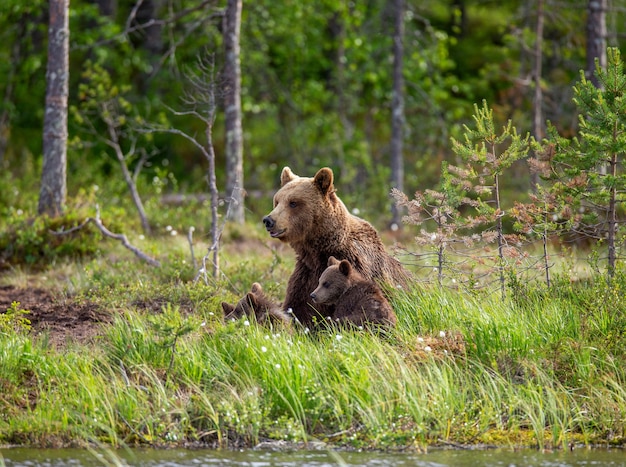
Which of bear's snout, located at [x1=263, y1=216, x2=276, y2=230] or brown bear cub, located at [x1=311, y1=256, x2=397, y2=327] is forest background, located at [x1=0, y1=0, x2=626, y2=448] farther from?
bear's snout, located at [x1=263, y1=216, x2=276, y2=230]

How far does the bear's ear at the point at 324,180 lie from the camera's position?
8727 mm

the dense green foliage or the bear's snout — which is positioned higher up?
the dense green foliage

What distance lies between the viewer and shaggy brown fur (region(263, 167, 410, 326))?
8555mm

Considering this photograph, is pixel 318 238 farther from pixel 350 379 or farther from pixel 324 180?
pixel 350 379

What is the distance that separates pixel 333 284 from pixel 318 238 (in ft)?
2.98

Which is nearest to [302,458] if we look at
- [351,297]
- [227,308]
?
[351,297]

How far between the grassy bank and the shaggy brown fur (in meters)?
0.61

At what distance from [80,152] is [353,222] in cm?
1260

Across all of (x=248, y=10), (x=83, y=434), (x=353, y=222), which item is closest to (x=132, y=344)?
(x=83, y=434)

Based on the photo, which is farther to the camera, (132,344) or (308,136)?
(308,136)

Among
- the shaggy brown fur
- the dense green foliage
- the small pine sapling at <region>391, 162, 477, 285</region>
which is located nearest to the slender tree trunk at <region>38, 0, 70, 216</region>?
the dense green foliage

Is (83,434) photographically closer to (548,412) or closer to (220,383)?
(220,383)

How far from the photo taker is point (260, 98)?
22062 millimetres

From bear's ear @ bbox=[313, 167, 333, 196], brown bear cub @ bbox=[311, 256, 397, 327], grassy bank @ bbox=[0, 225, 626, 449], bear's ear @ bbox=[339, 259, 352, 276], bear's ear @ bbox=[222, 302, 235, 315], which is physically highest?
bear's ear @ bbox=[313, 167, 333, 196]
